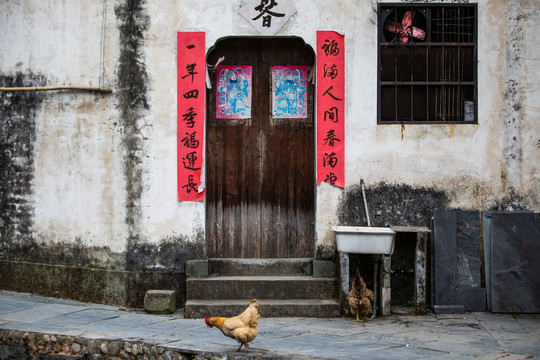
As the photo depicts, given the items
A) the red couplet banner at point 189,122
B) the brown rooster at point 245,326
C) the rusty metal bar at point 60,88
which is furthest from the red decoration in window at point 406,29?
the brown rooster at point 245,326

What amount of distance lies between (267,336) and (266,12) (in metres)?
4.53

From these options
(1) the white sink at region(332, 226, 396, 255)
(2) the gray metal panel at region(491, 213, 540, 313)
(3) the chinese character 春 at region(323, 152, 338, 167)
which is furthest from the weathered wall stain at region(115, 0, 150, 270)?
(2) the gray metal panel at region(491, 213, 540, 313)

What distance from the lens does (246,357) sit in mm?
6410

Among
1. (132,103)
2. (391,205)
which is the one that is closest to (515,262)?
(391,205)

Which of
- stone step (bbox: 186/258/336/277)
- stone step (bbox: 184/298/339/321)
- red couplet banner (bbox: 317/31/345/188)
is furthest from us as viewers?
stone step (bbox: 186/258/336/277)

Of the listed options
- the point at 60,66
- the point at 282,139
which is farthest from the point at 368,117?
the point at 60,66

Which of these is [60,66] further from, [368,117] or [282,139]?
[368,117]

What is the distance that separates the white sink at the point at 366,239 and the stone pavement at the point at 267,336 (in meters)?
0.96

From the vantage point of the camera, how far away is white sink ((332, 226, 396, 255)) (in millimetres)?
7914

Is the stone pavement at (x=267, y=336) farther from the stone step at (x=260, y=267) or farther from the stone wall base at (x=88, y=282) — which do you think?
the stone step at (x=260, y=267)

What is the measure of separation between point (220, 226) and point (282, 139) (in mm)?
1639

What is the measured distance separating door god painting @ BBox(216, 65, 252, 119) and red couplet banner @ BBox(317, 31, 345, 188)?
3.88 ft

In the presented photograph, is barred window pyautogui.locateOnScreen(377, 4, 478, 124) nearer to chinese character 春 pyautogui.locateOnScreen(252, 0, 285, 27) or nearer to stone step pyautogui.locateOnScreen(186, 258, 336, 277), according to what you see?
chinese character 春 pyautogui.locateOnScreen(252, 0, 285, 27)

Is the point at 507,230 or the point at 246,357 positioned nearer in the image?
the point at 246,357
